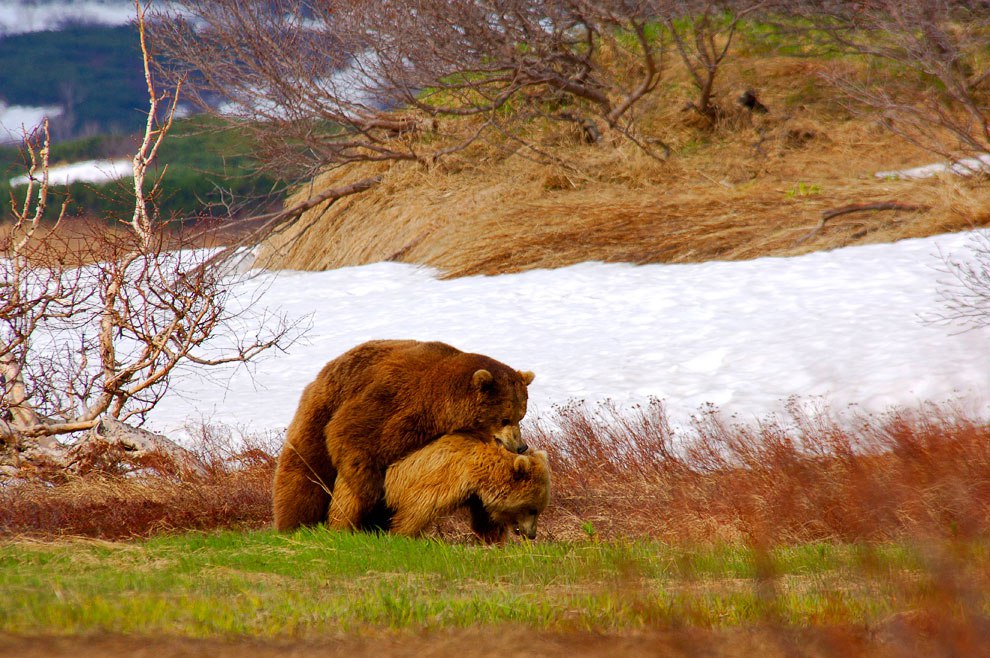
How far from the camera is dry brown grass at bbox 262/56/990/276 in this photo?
14945 mm

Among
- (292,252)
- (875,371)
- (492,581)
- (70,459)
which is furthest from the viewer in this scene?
(292,252)

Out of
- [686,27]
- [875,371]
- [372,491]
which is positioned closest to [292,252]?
[686,27]

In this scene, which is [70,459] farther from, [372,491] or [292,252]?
[292,252]

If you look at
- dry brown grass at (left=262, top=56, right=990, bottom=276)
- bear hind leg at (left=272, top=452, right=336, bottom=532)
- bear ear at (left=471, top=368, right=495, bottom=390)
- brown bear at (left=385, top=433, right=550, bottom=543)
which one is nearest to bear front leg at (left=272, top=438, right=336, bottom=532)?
bear hind leg at (left=272, top=452, right=336, bottom=532)

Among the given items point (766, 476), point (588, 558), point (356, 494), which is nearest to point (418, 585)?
point (588, 558)

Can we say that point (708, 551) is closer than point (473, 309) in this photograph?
Yes

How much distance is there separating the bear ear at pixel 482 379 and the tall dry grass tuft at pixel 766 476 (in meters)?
1.54

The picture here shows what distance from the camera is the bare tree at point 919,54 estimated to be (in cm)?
1602

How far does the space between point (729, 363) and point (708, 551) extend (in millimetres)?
5490

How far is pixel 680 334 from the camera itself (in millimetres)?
12430

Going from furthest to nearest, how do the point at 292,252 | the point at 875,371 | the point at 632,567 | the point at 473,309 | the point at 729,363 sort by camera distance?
the point at 292,252 < the point at 473,309 < the point at 729,363 < the point at 875,371 < the point at 632,567

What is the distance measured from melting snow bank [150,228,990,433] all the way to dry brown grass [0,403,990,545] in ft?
2.85

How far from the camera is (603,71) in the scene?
66.4 feet

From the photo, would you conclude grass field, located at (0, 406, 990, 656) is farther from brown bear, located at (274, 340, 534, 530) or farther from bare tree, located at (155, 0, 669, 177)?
bare tree, located at (155, 0, 669, 177)
